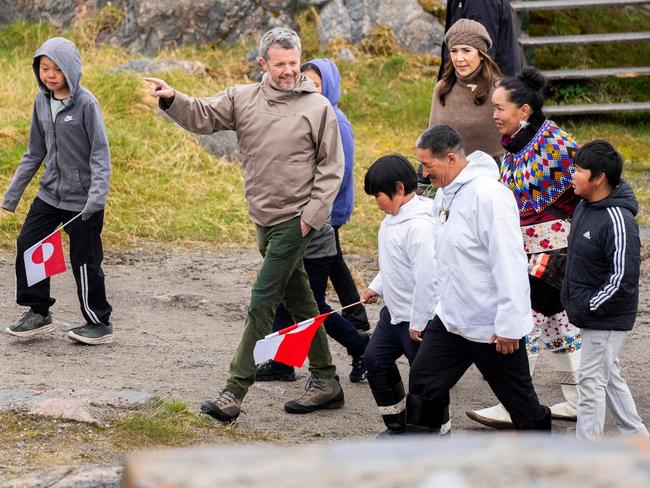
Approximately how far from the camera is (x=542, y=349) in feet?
21.9

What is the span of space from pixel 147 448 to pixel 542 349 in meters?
2.77

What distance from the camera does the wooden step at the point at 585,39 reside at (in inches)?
468

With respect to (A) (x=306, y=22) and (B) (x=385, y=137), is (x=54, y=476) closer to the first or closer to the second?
(B) (x=385, y=137)

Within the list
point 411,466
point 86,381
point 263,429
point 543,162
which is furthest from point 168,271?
point 411,466

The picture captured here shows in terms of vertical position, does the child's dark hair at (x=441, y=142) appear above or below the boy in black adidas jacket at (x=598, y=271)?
above

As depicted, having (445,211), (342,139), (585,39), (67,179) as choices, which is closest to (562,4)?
(585,39)

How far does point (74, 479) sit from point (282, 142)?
6.12ft

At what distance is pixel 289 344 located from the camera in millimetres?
5129

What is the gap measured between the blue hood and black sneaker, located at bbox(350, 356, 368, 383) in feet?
2.38

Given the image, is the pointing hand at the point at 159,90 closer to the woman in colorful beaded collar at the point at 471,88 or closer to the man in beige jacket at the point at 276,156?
the man in beige jacket at the point at 276,156

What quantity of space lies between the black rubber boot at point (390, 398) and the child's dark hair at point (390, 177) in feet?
2.55

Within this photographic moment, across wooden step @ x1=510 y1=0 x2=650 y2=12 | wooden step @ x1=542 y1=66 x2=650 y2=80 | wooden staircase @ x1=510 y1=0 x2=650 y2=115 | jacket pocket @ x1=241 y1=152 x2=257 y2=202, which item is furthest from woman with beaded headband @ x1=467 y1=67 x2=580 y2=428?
wooden step @ x1=542 y1=66 x2=650 y2=80

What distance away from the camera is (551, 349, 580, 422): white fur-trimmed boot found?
210 inches

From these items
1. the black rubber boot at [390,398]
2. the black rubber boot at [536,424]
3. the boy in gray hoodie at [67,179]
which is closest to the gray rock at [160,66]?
the boy in gray hoodie at [67,179]
